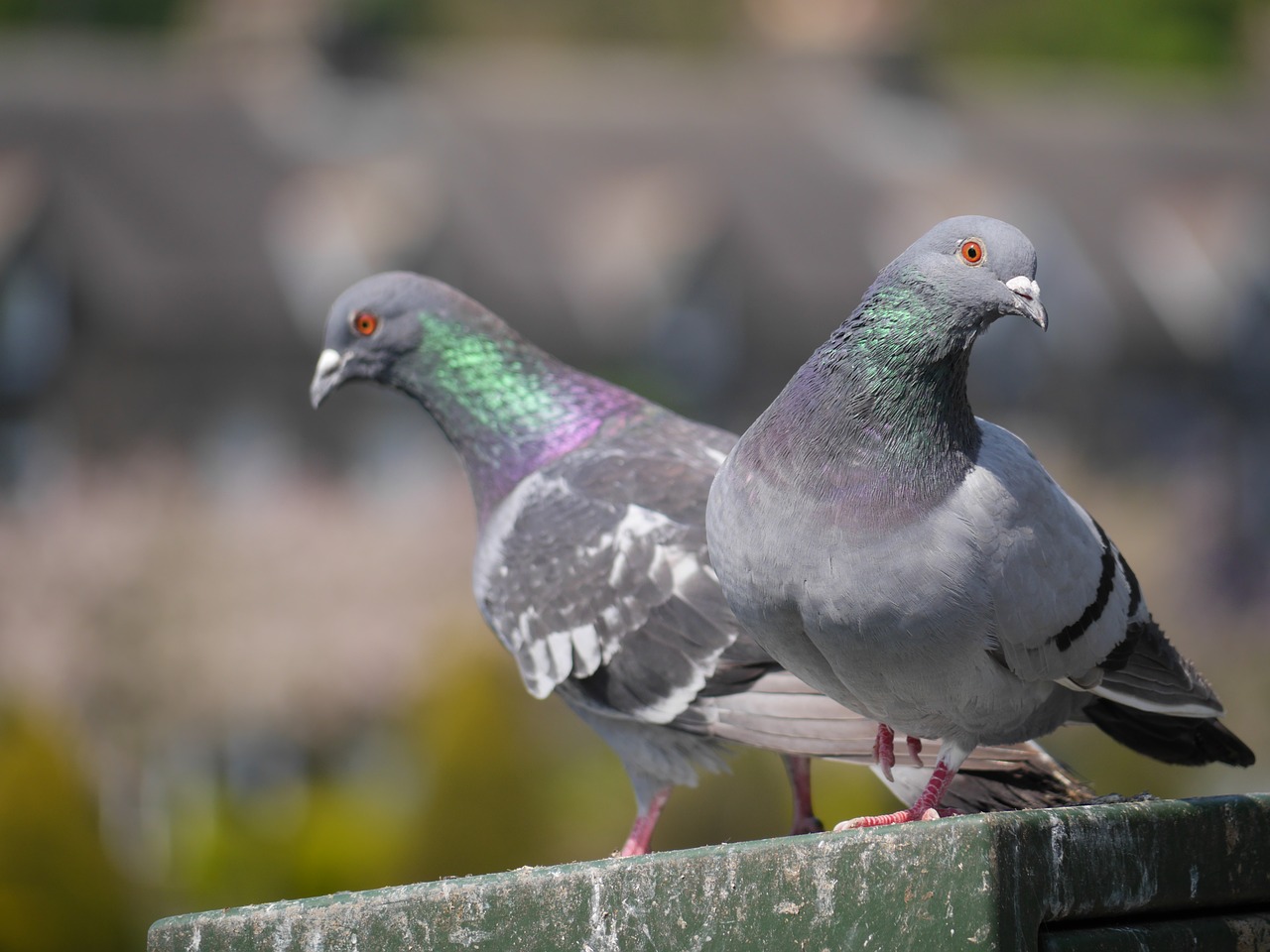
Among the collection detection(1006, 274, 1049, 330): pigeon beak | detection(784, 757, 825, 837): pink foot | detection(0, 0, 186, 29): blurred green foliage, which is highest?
detection(0, 0, 186, 29): blurred green foliage

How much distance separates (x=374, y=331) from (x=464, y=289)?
67.9 ft

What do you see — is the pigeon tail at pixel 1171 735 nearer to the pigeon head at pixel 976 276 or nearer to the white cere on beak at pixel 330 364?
the pigeon head at pixel 976 276

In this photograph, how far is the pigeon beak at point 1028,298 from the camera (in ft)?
10.6

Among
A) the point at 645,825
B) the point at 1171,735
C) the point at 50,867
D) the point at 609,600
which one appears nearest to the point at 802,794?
the point at 645,825

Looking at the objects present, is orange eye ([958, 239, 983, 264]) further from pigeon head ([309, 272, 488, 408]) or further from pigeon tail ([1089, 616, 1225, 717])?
pigeon head ([309, 272, 488, 408])

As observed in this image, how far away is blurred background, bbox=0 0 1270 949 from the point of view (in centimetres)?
1191

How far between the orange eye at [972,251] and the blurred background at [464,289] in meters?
6.69

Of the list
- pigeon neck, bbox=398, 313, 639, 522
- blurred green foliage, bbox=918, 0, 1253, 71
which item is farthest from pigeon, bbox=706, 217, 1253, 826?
blurred green foliage, bbox=918, 0, 1253, 71

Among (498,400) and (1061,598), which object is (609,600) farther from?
(1061,598)

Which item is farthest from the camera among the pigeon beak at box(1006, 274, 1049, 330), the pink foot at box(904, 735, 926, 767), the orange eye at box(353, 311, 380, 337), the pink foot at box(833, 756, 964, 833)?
the orange eye at box(353, 311, 380, 337)

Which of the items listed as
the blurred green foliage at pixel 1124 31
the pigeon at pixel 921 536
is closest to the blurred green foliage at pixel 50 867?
the pigeon at pixel 921 536

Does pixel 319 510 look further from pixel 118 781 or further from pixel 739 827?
pixel 739 827

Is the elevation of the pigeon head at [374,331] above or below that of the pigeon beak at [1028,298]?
below

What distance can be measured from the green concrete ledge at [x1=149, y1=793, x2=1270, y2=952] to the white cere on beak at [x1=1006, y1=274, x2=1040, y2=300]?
3.17 feet
